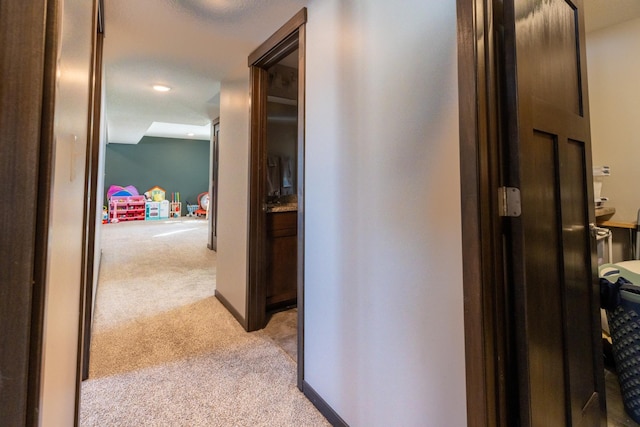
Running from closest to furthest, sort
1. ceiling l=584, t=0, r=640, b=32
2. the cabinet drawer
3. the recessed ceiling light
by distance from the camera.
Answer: ceiling l=584, t=0, r=640, b=32
the cabinet drawer
the recessed ceiling light

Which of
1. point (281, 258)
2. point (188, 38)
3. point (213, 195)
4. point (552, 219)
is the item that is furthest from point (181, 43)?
point (213, 195)

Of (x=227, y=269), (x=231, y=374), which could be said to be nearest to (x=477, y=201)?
(x=231, y=374)

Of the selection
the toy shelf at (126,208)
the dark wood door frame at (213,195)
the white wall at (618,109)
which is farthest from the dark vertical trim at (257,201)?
the toy shelf at (126,208)

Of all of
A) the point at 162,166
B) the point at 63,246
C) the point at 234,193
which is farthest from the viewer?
the point at 162,166

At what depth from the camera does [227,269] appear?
2893 millimetres

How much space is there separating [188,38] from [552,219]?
2.38 meters

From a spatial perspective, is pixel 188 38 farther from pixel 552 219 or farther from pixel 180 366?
pixel 552 219

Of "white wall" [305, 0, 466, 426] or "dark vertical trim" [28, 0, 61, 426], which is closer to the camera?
"dark vertical trim" [28, 0, 61, 426]

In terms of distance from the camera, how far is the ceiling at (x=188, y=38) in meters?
1.83

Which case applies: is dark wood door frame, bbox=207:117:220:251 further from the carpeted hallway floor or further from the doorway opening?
the doorway opening

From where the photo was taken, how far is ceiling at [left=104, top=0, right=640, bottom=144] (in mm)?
1825

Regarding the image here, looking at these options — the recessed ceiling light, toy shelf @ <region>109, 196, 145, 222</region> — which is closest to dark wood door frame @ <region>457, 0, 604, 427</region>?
the recessed ceiling light

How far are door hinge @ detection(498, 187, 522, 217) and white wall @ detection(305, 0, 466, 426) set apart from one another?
0.39 feet

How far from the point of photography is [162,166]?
391 inches
